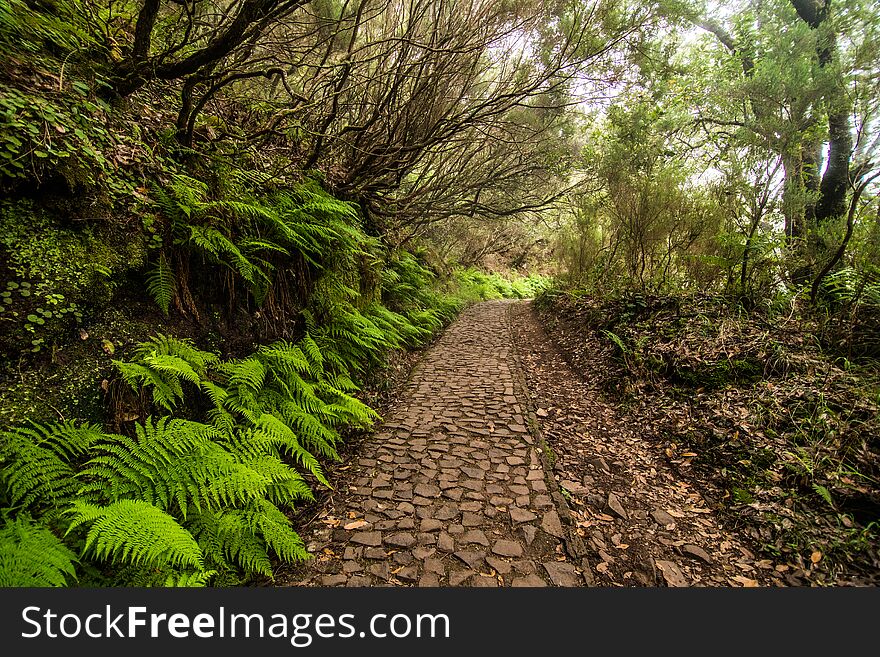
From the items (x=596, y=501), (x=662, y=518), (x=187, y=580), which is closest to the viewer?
(x=187, y=580)

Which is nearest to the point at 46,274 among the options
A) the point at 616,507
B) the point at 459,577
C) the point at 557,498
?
the point at 459,577

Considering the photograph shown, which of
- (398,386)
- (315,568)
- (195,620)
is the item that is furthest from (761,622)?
(398,386)

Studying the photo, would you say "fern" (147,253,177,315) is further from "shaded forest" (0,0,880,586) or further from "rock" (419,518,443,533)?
"rock" (419,518,443,533)

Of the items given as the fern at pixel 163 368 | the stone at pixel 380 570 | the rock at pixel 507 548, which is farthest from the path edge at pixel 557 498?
the fern at pixel 163 368

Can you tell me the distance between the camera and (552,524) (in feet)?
9.03

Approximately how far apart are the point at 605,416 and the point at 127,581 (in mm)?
4894

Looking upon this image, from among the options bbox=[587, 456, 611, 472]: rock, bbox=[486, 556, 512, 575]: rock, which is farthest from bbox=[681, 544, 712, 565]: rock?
bbox=[486, 556, 512, 575]: rock

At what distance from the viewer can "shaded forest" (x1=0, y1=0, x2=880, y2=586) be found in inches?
82.1

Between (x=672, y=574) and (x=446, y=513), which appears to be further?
(x=446, y=513)

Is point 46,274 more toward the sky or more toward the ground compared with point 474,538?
more toward the sky

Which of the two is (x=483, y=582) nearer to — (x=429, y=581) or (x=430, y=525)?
(x=429, y=581)

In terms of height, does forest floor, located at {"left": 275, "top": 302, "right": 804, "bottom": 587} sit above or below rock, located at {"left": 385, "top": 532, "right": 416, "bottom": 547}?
above

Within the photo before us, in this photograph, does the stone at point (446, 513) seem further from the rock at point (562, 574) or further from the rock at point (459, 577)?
the rock at point (562, 574)

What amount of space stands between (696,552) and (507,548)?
1544mm
